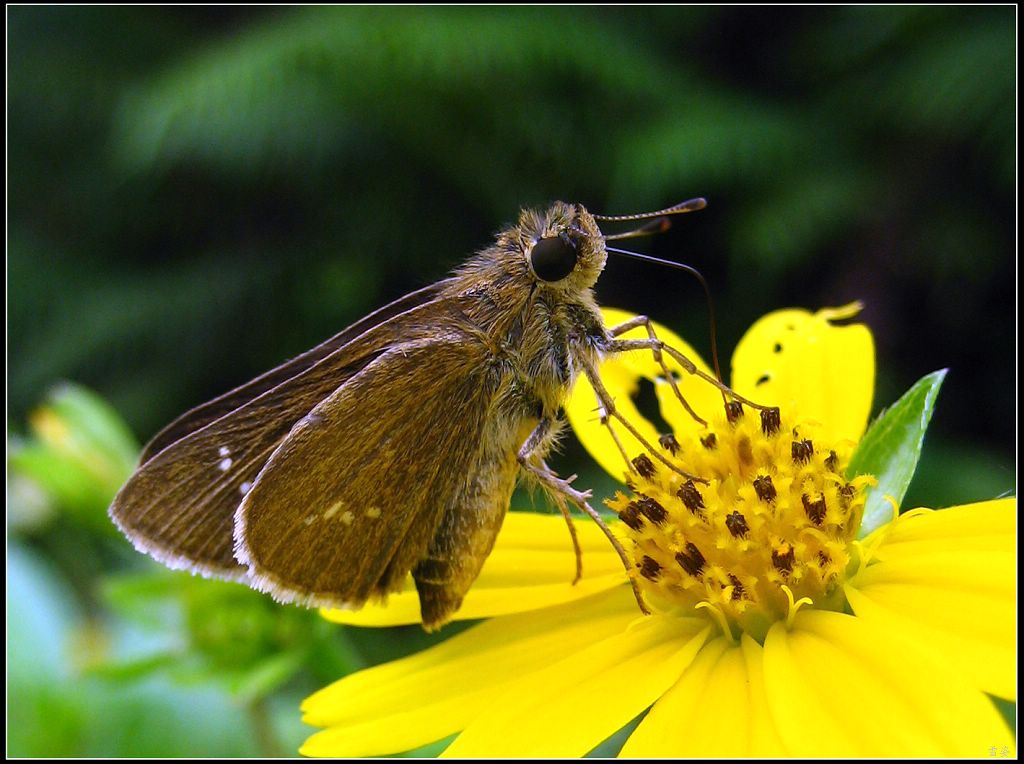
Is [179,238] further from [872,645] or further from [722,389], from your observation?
[872,645]

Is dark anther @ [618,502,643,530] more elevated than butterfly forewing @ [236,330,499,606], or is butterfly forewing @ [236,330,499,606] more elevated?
butterfly forewing @ [236,330,499,606]

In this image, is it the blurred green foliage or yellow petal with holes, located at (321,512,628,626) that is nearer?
yellow petal with holes, located at (321,512,628,626)

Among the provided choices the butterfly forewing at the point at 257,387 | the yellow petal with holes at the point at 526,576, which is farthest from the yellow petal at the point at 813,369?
the butterfly forewing at the point at 257,387

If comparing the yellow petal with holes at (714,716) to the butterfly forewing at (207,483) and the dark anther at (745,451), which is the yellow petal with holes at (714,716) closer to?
the dark anther at (745,451)

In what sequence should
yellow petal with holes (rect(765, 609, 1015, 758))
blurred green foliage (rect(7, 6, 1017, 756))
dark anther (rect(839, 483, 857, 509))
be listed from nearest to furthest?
yellow petal with holes (rect(765, 609, 1015, 758)) → dark anther (rect(839, 483, 857, 509)) → blurred green foliage (rect(7, 6, 1017, 756))

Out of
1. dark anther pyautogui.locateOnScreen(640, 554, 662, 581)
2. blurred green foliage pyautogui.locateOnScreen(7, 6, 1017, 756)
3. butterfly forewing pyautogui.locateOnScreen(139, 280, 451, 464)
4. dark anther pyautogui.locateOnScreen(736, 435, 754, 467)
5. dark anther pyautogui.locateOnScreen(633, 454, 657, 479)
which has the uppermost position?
blurred green foliage pyautogui.locateOnScreen(7, 6, 1017, 756)

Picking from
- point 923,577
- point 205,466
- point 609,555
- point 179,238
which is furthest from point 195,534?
point 179,238

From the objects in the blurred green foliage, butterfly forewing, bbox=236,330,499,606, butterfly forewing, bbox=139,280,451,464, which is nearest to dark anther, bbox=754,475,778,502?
butterfly forewing, bbox=236,330,499,606

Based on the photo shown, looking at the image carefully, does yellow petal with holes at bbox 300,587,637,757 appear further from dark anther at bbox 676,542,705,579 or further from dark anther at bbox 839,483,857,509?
dark anther at bbox 839,483,857,509
